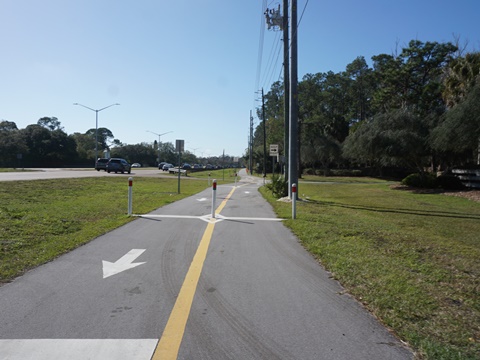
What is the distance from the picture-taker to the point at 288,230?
9531 mm

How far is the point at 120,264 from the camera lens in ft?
19.8

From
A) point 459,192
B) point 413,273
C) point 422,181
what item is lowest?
point 459,192

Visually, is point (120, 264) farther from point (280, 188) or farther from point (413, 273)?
point (280, 188)

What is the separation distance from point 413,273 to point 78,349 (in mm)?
4775

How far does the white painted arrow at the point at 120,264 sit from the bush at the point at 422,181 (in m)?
26.9

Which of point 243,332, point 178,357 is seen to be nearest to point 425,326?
point 243,332

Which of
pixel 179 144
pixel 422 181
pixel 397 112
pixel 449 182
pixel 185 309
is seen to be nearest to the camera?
pixel 185 309

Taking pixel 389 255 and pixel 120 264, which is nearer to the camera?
pixel 120 264

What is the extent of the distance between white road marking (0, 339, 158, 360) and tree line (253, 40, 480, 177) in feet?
72.4

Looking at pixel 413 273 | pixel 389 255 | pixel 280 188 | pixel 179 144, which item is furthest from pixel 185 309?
pixel 179 144

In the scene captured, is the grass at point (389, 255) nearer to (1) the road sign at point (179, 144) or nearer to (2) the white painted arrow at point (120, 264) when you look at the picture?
(2) the white painted arrow at point (120, 264)

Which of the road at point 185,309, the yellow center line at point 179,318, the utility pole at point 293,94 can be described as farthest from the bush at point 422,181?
the yellow center line at point 179,318

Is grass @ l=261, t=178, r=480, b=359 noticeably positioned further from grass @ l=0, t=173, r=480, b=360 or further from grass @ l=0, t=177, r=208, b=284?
grass @ l=0, t=177, r=208, b=284

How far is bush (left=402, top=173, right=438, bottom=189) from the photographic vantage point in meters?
27.8
